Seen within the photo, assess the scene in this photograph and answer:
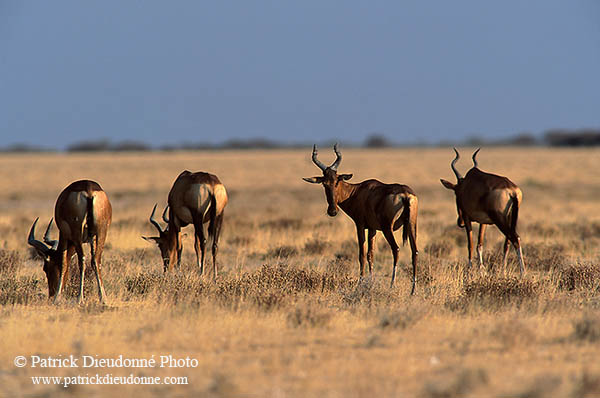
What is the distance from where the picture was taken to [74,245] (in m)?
11.2

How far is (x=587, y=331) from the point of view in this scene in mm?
8430

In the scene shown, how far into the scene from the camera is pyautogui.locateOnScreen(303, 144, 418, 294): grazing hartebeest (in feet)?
38.8

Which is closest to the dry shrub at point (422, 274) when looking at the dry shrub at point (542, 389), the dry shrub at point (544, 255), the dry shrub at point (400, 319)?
the dry shrub at point (544, 255)

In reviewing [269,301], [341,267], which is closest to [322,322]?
[269,301]

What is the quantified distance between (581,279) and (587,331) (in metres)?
3.90

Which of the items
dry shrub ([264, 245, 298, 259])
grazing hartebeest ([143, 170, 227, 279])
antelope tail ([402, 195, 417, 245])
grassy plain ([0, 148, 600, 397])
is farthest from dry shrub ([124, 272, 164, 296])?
dry shrub ([264, 245, 298, 259])

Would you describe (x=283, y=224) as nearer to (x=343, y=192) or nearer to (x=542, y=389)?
(x=343, y=192)

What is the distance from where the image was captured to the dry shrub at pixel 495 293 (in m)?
10.4

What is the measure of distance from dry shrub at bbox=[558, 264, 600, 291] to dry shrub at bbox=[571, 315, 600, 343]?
3.50m

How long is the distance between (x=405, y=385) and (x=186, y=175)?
7.99 metres

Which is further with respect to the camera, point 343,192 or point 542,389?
point 343,192

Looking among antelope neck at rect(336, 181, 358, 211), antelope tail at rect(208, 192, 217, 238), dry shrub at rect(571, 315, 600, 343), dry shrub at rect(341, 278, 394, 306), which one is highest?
antelope neck at rect(336, 181, 358, 211)

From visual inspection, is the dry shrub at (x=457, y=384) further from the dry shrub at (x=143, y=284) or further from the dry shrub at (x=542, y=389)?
the dry shrub at (x=143, y=284)

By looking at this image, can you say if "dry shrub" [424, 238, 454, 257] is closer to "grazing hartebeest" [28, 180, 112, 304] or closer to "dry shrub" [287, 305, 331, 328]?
"dry shrub" [287, 305, 331, 328]
